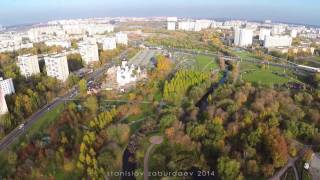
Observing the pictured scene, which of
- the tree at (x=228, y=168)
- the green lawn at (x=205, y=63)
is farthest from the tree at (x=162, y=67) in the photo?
the tree at (x=228, y=168)

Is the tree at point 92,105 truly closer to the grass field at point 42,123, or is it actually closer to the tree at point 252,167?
the grass field at point 42,123

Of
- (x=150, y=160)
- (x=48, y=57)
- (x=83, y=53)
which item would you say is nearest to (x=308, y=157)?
(x=150, y=160)

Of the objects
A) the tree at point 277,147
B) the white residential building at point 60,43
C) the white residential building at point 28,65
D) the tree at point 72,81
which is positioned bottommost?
the tree at point 277,147

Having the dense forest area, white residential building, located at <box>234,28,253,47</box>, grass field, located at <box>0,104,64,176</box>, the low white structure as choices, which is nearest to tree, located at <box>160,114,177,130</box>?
the dense forest area

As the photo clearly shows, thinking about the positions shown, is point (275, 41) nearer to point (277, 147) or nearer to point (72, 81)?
point (72, 81)

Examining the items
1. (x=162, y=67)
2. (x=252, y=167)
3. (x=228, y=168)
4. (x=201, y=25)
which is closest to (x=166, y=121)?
(x=228, y=168)

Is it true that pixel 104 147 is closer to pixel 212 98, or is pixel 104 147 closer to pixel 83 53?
pixel 212 98

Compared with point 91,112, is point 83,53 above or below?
above
